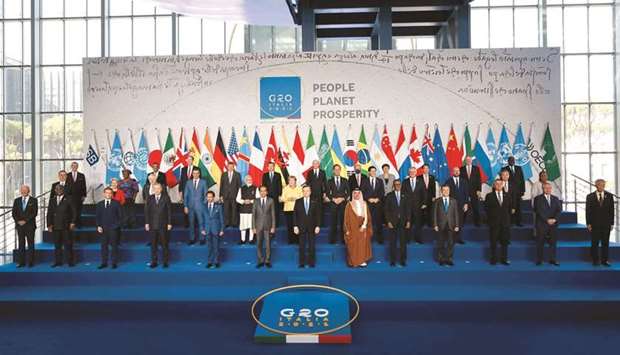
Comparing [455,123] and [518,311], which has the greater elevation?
[455,123]

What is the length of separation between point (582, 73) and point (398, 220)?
1060 cm

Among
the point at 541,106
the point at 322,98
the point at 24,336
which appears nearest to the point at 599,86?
the point at 541,106

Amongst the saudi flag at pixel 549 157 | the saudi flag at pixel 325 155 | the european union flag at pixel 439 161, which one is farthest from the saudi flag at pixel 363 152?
the saudi flag at pixel 549 157

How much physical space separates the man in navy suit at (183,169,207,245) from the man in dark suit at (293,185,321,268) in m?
1.92

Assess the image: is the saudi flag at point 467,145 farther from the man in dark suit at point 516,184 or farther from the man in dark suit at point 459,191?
the man in dark suit at point 459,191

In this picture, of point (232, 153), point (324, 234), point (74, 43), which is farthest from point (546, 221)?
point (74, 43)

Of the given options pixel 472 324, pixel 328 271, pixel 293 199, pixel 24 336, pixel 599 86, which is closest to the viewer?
pixel 24 336

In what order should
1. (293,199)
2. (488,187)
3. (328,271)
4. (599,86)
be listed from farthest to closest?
(599,86), (488,187), (293,199), (328,271)

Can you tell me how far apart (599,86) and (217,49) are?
12.3 metres

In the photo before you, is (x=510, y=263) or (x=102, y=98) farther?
(x=102, y=98)

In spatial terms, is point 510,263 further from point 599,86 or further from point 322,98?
point 599,86

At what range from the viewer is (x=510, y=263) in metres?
9.31

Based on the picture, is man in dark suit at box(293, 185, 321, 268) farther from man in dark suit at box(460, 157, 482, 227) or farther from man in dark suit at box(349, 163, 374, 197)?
man in dark suit at box(460, 157, 482, 227)

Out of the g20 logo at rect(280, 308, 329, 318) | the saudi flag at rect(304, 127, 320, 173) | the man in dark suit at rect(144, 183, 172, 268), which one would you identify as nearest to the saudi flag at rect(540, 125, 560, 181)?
the saudi flag at rect(304, 127, 320, 173)
